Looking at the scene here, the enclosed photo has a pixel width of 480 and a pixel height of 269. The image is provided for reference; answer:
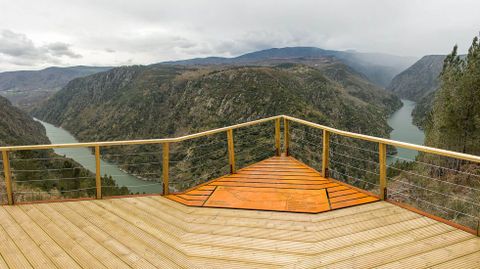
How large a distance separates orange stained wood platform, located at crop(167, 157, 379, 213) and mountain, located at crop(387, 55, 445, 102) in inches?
6742

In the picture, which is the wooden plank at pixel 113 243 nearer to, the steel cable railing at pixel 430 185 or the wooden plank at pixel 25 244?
the wooden plank at pixel 25 244

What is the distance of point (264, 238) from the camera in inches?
135

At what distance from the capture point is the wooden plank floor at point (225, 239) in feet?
9.81

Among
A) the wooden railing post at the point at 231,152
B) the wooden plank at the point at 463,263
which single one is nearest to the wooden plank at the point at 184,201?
the wooden railing post at the point at 231,152

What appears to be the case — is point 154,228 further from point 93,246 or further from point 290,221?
point 290,221

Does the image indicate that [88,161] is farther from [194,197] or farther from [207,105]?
[194,197]

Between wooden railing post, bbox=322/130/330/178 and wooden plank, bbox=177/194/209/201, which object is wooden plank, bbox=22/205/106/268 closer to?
wooden plank, bbox=177/194/209/201

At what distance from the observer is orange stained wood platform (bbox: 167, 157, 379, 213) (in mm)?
4379

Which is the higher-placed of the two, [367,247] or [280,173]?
[280,173]

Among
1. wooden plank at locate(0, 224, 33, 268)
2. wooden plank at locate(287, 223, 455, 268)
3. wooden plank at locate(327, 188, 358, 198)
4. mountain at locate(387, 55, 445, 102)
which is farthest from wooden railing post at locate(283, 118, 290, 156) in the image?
mountain at locate(387, 55, 445, 102)

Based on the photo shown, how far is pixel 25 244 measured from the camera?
3398mm

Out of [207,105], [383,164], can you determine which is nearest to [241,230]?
[383,164]

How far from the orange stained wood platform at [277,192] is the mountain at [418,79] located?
171 meters

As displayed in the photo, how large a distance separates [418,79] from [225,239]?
19869 centimetres
